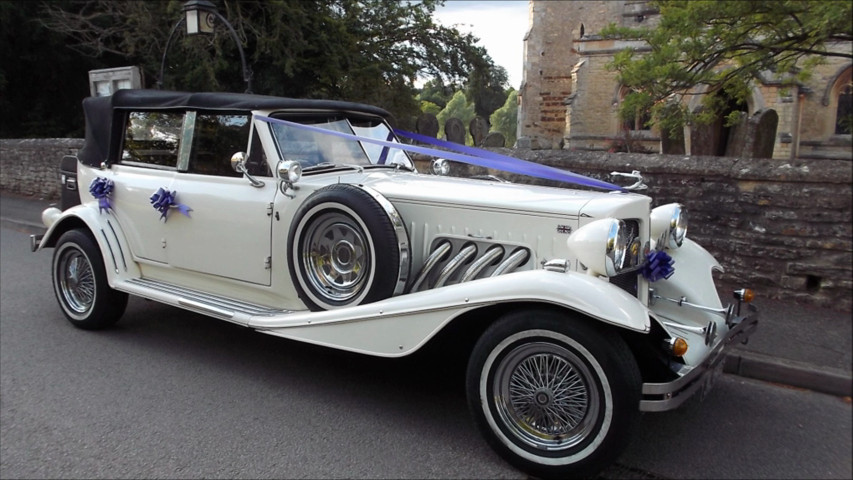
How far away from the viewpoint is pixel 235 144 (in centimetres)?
461

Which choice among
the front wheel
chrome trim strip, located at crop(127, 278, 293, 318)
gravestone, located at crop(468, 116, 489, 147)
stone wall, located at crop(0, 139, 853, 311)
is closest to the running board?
chrome trim strip, located at crop(127, 278, 293, 318)

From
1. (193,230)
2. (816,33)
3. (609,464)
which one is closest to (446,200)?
(609,464)

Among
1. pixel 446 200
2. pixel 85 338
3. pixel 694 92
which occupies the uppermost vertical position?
pixel 694 92

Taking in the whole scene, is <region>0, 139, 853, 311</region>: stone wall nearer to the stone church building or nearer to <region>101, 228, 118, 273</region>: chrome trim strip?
<region>101, 228, 118, 273</region>: chrome trim strip

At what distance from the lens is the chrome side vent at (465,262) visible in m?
3.55

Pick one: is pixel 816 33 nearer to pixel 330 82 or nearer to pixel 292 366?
pixel 292 366

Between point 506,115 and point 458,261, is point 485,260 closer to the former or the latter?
point 458,261

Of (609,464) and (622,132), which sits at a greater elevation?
(622,132)

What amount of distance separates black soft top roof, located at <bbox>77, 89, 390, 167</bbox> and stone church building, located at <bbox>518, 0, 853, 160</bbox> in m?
9.60

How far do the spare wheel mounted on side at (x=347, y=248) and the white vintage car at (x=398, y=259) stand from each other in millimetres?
11

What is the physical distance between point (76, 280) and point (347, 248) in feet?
9.82

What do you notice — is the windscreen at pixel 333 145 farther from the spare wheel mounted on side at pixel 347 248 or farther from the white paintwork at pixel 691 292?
the white paintwork at pixel 691 292

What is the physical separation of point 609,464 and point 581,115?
22877 millimetres

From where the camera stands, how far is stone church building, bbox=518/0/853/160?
17.2m
